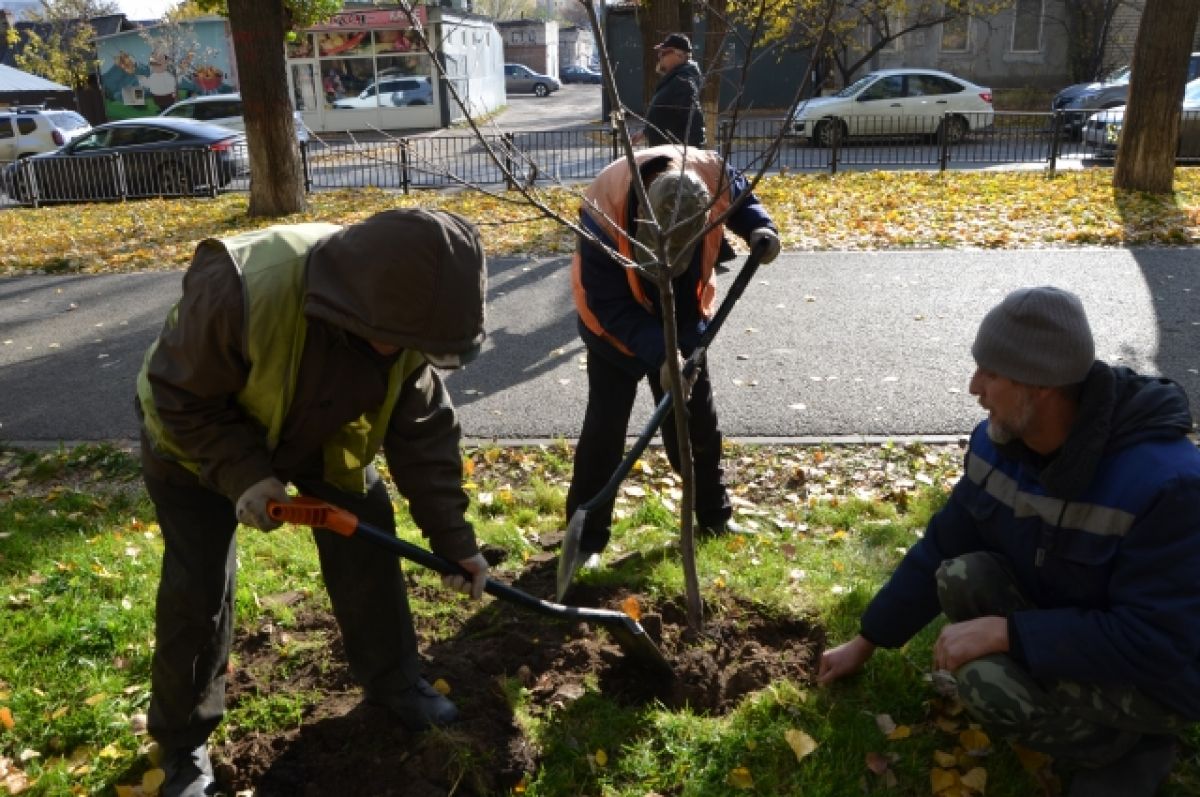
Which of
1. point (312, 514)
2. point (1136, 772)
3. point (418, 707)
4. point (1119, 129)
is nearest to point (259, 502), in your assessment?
point (312, 514)

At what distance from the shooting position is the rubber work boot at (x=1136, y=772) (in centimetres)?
247

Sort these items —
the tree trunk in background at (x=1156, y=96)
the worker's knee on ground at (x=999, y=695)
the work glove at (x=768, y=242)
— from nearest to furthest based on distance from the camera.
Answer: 1. the worker's knee on ground at (x=999, y=695)
2. the work glove at (x=768, y=242)
3. the tree trunk in background at (x=1156, y=96)

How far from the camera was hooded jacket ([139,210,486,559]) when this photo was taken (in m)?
2.18

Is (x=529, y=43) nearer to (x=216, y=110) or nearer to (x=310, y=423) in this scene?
(x=216, y=110)

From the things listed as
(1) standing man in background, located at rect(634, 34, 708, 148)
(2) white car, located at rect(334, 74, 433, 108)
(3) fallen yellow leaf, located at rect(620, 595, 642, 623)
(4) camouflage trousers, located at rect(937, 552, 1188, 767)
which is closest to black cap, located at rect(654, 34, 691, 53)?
(1) standing man in background, located at rect(634, 34, 708, 148)

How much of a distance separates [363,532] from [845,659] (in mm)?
1503

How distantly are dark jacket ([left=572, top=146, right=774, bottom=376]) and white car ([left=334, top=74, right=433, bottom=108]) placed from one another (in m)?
27.7

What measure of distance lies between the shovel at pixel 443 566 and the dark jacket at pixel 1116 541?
1148 mm

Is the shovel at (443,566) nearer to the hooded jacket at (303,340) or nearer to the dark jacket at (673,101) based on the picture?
the hooded jacket at (303,340)

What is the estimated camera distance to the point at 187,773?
9.22 feet

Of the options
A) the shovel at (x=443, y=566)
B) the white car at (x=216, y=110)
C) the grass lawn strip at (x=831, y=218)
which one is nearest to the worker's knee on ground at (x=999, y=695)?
the shovel at (x=443, y=566)

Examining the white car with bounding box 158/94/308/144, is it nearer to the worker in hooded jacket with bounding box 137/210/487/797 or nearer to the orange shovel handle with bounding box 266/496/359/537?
the worker in hooded jacket with bounding box 137/210/487/797

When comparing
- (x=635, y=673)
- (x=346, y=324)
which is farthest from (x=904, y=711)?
(x=346, y=324)

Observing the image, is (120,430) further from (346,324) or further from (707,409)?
(346,324)
